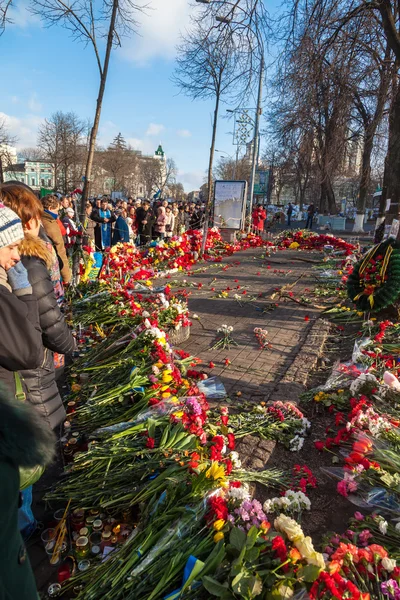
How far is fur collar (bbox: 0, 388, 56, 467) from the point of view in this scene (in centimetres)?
104

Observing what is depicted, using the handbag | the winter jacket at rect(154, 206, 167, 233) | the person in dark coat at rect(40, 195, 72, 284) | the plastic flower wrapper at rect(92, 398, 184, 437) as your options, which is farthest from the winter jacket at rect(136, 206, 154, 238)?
the handbag

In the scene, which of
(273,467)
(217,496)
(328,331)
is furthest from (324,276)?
(217,496)

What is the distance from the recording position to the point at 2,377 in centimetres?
207

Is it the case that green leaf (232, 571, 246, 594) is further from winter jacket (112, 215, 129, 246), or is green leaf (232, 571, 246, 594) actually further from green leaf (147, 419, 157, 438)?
winter jacket (112, 215, 129, 246)

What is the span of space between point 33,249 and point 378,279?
205 inches

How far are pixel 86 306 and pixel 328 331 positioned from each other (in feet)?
12.6

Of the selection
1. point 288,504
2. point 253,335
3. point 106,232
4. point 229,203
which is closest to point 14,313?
point 288,504

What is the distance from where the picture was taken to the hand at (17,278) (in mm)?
2129

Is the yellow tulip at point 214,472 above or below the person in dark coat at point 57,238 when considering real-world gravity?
below

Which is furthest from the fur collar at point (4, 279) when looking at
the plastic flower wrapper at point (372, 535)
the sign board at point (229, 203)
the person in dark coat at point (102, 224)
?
the sign board at point (229, 203)

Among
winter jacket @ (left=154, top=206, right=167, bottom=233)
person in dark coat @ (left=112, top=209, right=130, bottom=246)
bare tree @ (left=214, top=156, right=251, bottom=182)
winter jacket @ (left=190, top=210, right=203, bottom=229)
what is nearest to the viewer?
person in dark coat @ (left=112, top=209, right=130, bottom=246)

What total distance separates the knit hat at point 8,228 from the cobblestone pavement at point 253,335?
7.70ft

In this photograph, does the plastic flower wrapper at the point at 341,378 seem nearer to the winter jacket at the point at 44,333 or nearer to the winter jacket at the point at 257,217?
the winter jacket at the point at 44,333

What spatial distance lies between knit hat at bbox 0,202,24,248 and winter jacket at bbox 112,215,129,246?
10107mm
